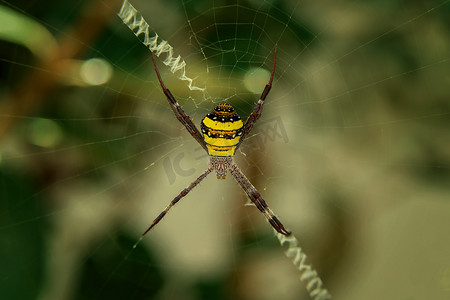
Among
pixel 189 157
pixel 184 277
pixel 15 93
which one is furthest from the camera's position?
pixel 189 157

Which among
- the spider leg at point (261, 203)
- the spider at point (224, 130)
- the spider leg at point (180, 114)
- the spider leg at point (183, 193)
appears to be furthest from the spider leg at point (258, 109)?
the spider leg at point (183, 193)

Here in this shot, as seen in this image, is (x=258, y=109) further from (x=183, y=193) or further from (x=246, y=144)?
(x=183, y=193)

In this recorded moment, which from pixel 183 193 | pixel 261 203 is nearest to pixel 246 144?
pixel 261 203

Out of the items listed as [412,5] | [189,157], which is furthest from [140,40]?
[189,157]

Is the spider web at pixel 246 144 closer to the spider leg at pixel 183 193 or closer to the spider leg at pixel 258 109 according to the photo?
the spider leg at pixel 258 109

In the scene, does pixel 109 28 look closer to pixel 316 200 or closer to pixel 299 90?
pixel 299 90

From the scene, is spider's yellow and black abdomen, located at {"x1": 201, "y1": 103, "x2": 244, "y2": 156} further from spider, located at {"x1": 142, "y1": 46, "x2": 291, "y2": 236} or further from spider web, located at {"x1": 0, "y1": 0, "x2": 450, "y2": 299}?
spider web, located at {"x1": 0, "y1": 0, "x2": 450, "y2": 299}

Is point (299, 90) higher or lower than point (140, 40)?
lower

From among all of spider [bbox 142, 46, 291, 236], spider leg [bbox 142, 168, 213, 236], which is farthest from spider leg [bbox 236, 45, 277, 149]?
spider leg [bbox 142, 168, 213, 236]
